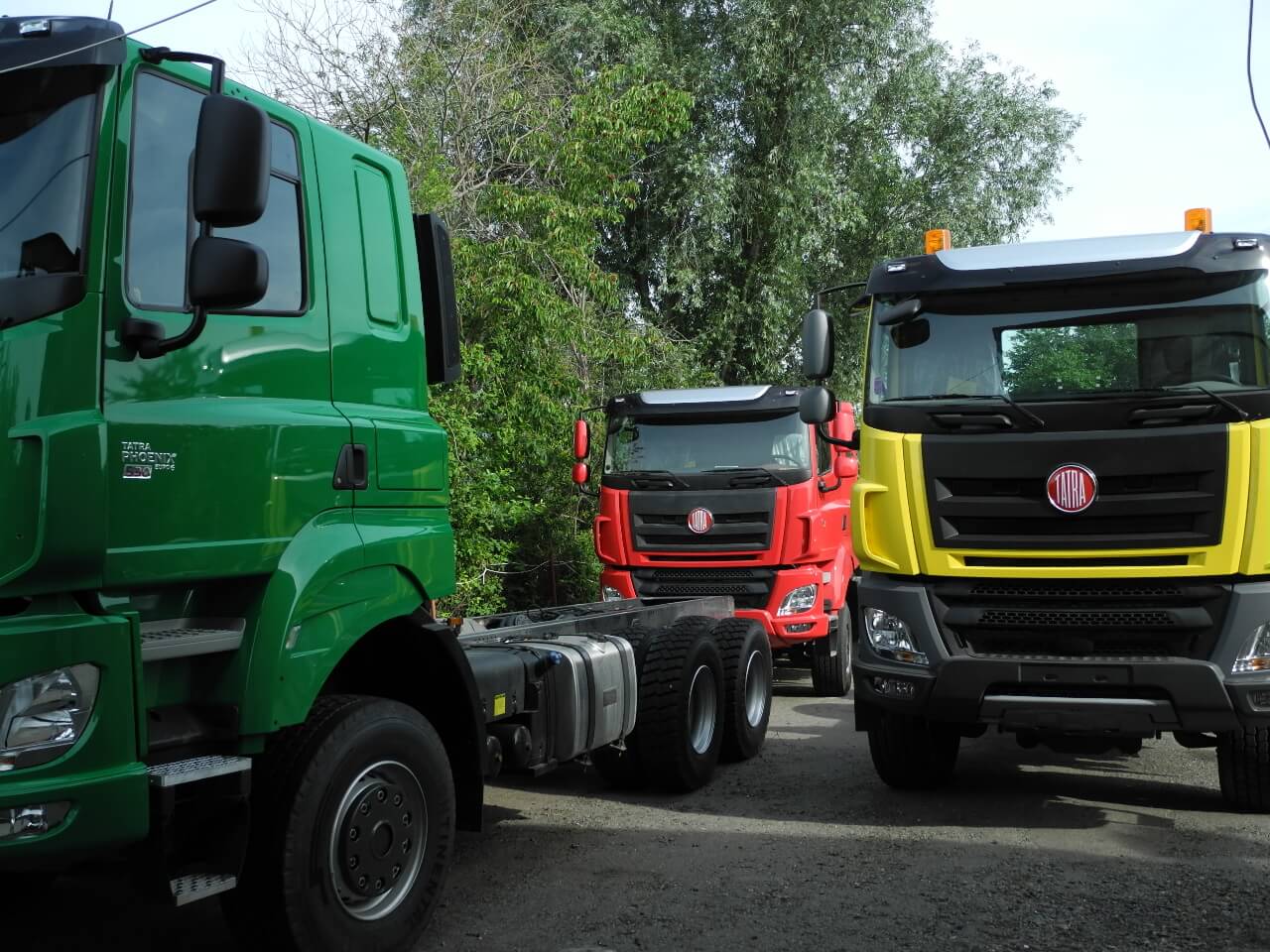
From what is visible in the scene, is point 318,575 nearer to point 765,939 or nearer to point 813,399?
point 765,939

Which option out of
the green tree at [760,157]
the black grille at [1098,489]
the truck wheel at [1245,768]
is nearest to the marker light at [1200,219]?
the black grille at [1098,489]

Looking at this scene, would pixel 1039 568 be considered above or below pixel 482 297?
below

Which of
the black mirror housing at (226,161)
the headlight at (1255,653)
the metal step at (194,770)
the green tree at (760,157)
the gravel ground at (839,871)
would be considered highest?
the green tree at (760,157)

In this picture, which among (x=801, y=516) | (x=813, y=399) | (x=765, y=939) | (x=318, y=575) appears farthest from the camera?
(x=801, y=516)

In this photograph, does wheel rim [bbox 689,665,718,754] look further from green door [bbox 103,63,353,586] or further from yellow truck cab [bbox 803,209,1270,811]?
green door [bbox 103,63,353,586]

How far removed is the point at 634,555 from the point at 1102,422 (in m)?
5.34

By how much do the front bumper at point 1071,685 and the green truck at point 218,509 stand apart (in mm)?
2490

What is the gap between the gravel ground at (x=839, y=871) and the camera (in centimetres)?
467

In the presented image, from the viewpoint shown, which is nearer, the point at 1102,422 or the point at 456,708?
the point at 456,708

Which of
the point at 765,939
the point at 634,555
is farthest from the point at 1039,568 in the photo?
the point at 634,555

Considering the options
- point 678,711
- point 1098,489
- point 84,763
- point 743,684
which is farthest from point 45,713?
point 743,684

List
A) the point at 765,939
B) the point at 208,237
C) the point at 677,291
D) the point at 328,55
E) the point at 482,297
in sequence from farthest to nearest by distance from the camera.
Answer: the point at 677,291
the point at 328,55
the point at 482,297
the point at 765,939
the point at 208,237

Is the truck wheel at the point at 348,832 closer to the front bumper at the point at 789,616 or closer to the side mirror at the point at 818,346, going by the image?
the side mirror at the point at 818,346

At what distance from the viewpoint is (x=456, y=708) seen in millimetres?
4742
